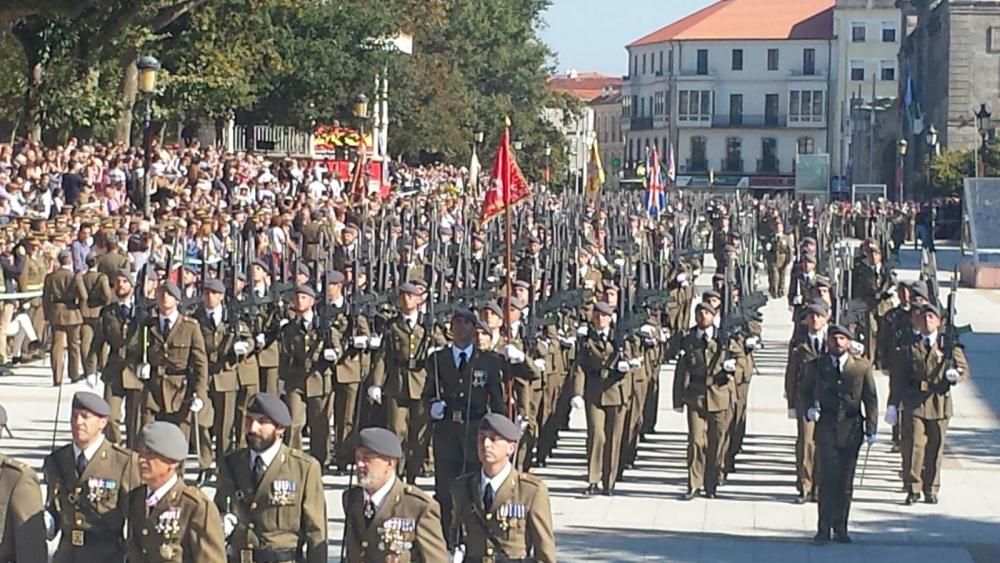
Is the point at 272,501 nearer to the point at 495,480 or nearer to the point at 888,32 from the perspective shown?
the point at 495,480

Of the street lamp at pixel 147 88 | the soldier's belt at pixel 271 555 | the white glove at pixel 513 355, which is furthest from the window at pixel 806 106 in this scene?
the soldier's belt at pixel 271 555

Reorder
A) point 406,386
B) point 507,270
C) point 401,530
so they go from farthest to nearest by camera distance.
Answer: point 406,386 → point 507,270 → point 401,530

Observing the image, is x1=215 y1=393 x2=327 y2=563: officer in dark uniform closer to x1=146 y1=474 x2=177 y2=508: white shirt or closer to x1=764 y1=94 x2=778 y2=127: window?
x1=146 y1=474 x2=177 y2=508: white shirt

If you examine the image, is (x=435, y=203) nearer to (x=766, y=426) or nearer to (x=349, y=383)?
(x=766, y=426)

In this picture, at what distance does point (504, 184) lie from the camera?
17.6 metres

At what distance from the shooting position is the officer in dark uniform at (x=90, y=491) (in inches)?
392

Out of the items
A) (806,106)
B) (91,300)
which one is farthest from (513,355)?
(806,106)

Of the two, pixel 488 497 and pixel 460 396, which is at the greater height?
pixel 488 497

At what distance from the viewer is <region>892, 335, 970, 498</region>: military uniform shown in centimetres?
1672

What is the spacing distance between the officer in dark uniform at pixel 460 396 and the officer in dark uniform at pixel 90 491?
4235 mm

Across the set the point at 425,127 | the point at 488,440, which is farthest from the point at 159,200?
the point at 425,127

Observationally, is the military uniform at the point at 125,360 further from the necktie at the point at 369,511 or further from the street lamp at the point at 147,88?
the street lamp at the point at 147,88

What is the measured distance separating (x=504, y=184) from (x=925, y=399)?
3.96m

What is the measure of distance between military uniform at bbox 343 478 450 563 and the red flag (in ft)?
25.9
